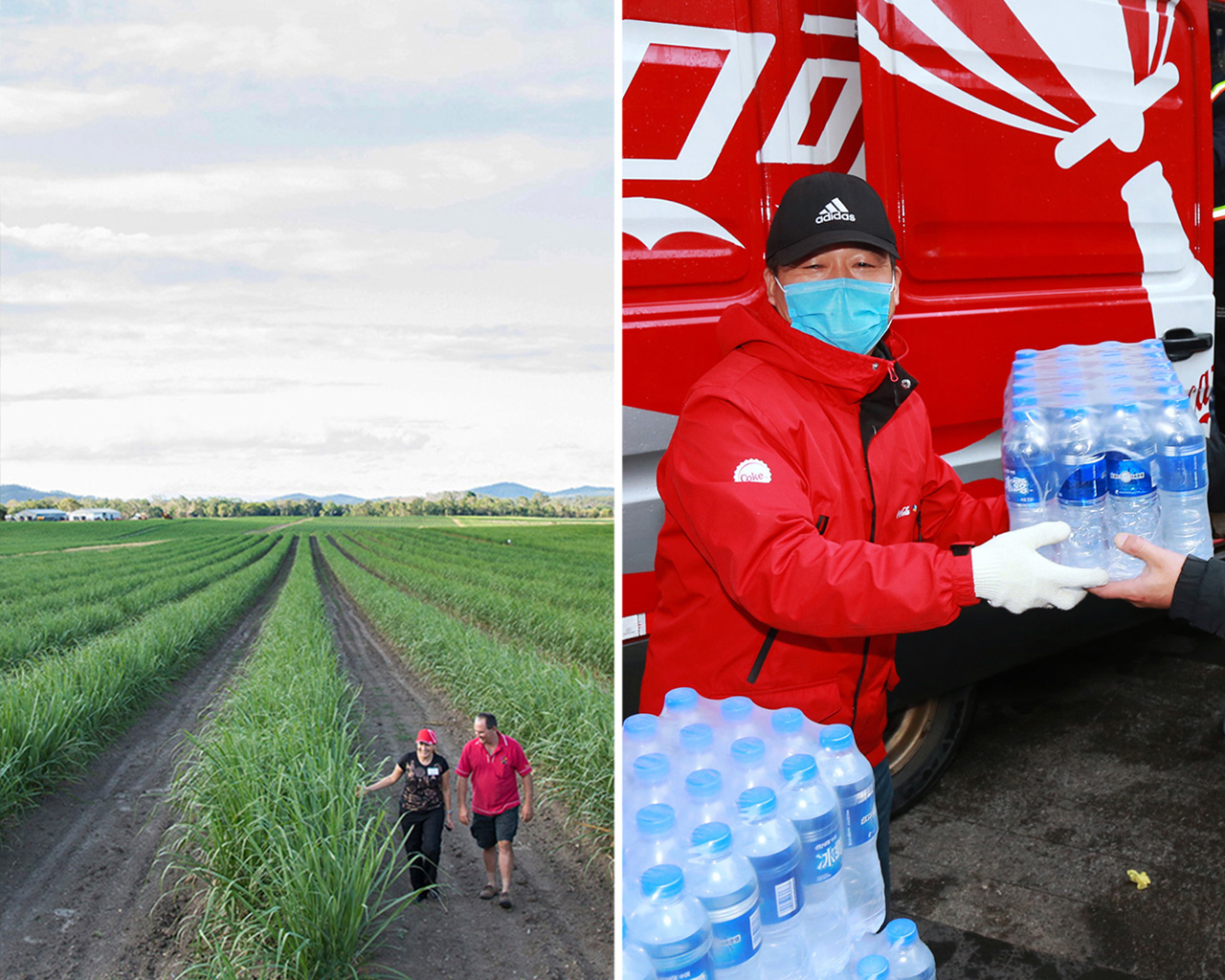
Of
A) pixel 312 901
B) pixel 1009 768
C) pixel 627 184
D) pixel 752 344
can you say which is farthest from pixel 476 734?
pixel 1009 768

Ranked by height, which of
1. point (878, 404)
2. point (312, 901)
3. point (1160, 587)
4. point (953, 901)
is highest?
point (878, 404)

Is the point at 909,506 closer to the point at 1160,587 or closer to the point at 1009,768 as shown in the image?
the point at 1160,587

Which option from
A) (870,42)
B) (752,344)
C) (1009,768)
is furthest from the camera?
(1009,768)

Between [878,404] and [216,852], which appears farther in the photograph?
[878,404]

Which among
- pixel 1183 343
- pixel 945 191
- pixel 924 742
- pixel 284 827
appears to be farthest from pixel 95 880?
pixel 1183 343

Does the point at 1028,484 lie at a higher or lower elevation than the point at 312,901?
higher

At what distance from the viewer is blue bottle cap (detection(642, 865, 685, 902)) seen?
3.96 feet

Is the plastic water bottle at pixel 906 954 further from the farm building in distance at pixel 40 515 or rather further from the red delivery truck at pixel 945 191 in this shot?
the farm building in distance at pixel 40 515

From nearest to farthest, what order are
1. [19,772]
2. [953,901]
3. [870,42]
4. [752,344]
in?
[19,772] < [752,344] < [870,42] < [953,901]

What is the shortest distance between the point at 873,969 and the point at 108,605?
1229 millimetres

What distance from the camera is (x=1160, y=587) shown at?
65.4 inches

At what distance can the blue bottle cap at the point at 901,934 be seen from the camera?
147cm

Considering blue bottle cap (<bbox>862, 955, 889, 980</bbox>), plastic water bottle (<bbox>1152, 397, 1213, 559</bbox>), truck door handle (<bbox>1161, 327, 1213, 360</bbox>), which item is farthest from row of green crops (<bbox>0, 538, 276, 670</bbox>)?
truck door handle (<bbox>1161, 327, 1213, 360</bbox>)

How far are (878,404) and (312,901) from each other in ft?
3.66
